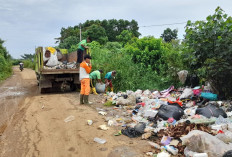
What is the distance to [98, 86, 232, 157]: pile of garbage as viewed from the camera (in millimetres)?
2703

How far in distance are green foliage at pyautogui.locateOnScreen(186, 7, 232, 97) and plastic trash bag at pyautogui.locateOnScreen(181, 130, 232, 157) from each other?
2.90 metres

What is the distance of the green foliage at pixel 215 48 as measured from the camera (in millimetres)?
5109

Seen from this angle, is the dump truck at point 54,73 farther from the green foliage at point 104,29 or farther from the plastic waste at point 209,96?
the green foliage at point 104,29

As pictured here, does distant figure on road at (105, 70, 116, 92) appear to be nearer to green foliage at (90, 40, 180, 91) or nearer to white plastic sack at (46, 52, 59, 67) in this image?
green foliage at (90, 40, 180, 91)

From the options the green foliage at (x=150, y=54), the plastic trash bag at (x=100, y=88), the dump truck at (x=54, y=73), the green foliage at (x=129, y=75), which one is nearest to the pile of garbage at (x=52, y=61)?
the dump truck at (x=54, y=73)

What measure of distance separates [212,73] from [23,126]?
15.2 ft

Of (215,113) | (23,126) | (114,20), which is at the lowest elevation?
(23,126)

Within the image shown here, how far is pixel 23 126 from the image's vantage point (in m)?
4.11

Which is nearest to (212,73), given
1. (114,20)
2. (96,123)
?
(96,123)

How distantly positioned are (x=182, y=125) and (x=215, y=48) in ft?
9.29

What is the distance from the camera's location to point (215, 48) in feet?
17.6

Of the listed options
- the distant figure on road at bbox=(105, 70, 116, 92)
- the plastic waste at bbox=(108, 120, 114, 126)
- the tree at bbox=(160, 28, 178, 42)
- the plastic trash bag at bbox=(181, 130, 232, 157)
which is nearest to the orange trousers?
the plastic waste at bbox=(108, 120, 114, 126)

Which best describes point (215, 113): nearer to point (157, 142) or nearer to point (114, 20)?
point (157, 142)

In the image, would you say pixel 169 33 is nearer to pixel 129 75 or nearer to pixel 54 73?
pixel 129 75
